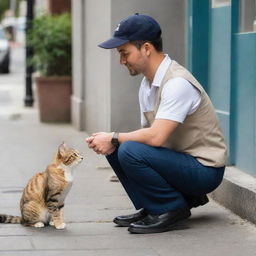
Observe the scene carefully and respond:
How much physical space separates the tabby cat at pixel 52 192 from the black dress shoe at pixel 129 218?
0.44m

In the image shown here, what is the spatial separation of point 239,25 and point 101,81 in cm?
365

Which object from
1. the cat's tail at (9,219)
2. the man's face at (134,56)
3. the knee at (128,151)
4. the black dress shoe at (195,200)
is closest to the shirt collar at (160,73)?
→ the man's face at (134,56)

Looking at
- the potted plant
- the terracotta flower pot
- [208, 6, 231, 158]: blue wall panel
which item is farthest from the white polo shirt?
the terracotta flower pot

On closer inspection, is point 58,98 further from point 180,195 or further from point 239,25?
point 180,195

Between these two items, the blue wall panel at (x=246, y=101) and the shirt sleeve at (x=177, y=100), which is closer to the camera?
the shirt sleeve at (x=177, y=100)

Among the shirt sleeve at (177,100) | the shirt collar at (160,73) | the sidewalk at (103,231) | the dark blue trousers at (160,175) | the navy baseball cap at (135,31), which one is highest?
the navy baseball cap at (135,31)

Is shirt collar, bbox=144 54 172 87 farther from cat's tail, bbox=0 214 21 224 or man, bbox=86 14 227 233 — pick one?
cat's tail, bbox=0 214 21 224

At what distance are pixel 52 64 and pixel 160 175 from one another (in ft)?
28.0

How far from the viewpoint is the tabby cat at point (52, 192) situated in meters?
6.65

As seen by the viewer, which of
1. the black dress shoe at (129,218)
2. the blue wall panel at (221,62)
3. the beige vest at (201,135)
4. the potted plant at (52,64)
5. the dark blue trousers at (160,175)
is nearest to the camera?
the dark blue trousers at (160,175)

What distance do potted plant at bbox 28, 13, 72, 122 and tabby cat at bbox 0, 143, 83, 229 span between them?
7.94 metres

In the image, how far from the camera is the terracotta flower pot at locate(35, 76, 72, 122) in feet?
48.4

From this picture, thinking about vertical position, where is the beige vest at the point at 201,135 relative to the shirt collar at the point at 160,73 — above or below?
below

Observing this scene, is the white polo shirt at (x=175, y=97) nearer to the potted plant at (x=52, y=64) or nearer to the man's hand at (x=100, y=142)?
the man's hand at (x=100, y=142)
